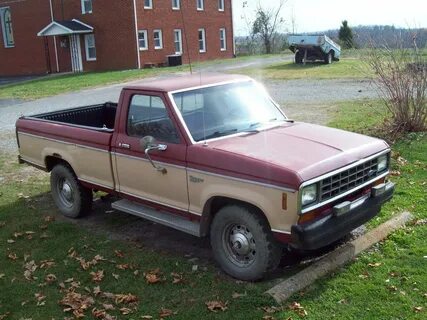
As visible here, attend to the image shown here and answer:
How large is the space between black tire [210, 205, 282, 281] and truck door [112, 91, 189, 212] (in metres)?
0.51

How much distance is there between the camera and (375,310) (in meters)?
4.36

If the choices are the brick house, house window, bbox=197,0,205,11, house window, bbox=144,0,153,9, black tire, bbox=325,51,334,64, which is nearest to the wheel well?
black tire, bbox=325,51,334,64

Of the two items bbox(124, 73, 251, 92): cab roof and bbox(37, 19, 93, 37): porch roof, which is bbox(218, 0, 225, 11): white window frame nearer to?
bbox(37, 19, 93, 37): porch roof

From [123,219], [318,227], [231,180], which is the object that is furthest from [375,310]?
[123,219]

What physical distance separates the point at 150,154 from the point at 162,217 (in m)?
0.66

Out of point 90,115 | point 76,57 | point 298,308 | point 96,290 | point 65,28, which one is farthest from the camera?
point 76,57

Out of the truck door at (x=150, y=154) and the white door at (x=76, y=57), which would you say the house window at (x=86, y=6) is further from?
the truck door at (x=150, y=154)

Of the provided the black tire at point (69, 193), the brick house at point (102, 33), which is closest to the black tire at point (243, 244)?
the black tire at point (69, 193)

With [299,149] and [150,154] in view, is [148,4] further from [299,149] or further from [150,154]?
[299,149]

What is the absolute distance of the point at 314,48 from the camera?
30.8 meters

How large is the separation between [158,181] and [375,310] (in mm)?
2434

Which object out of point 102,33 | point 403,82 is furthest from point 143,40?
point 403,82

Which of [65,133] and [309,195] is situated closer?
[309,195]

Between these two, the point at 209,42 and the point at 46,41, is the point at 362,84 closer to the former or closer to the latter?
the point at 209,42
